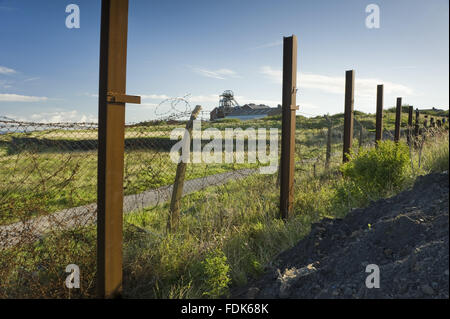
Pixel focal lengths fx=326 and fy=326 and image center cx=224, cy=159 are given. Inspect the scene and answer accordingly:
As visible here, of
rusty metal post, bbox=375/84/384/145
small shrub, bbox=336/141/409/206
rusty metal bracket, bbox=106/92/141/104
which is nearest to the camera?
rusty metal bracket, bbox=106/92/141/104

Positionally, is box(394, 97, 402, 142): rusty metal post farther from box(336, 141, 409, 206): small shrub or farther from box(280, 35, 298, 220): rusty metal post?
box(280, 35, 298, 220): rusty metal post

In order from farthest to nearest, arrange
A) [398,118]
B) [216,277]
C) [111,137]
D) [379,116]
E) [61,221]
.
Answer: [398,118], [379,116], [61,221], [216,277], [111,137]

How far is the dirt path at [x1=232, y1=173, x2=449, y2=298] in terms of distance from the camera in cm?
234

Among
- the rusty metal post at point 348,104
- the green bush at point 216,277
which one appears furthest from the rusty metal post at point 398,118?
the green bush at point 216,277

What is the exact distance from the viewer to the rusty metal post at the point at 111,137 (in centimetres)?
261

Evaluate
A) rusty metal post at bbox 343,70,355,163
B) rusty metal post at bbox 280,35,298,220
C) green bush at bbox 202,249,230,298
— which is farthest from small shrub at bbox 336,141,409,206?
green bush at bbox 202,249,230,298

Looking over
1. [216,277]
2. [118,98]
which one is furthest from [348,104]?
[118,98]

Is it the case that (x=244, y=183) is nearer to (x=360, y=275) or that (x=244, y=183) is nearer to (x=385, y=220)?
(x=385, y=220)

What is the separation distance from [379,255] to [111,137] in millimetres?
2493

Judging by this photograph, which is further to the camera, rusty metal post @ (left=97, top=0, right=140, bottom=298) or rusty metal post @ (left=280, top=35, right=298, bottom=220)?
rusty metal post @ (left=280, top=35, right=298, bottom=220)

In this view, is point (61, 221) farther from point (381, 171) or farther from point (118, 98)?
point (381, 171)

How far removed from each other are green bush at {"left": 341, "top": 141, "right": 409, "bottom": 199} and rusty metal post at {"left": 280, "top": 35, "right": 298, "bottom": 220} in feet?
3.68

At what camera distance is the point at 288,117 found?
490cm

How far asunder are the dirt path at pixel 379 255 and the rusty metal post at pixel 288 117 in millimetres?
995
